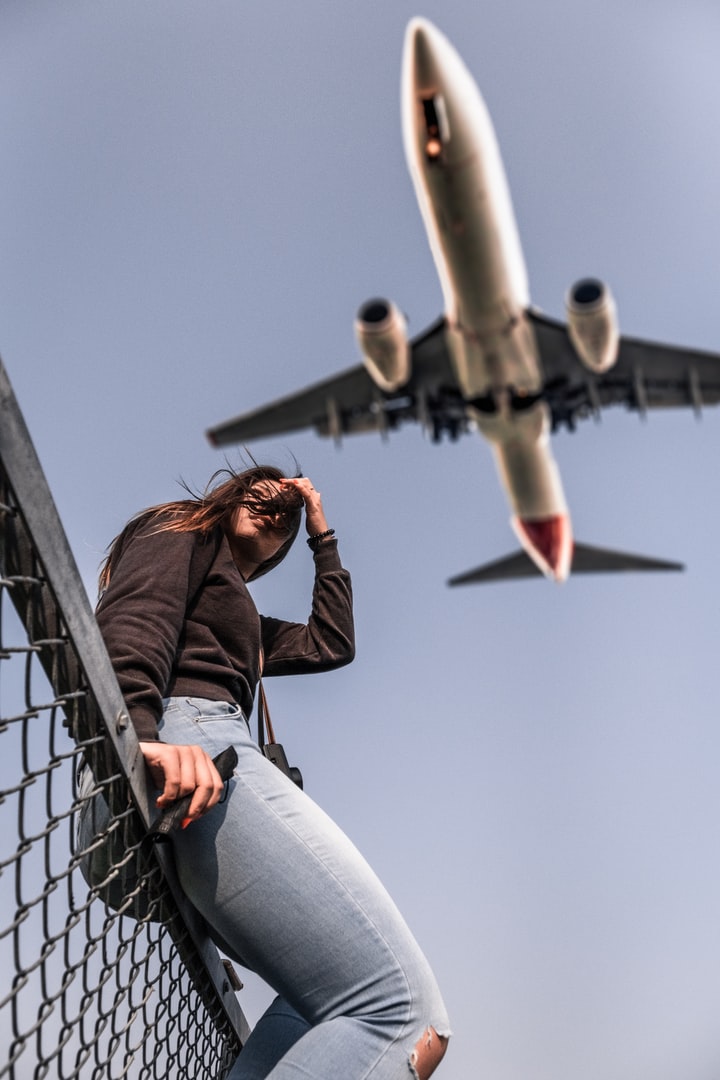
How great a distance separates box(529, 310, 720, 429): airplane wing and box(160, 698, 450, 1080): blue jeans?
6.23ft

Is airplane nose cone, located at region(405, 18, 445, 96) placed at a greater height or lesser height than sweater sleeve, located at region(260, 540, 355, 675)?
greater

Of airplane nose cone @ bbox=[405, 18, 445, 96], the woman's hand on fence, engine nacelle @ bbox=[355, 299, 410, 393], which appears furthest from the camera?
airplane nose cone @ bbox=[405, 18, 445, 96]

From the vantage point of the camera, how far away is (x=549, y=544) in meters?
5.41

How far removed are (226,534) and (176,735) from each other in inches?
52.3

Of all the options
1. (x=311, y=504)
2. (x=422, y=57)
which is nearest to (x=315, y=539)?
(x=311, y=504)

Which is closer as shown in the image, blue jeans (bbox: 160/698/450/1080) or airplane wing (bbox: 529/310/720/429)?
blue jeans (bbox: 160/698/450/1080)

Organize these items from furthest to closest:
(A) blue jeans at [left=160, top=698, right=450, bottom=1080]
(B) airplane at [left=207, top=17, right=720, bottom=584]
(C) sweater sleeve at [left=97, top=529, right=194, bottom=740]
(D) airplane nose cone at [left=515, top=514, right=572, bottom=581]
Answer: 1. (D) airplane nose cone at [left=515, top=514, right=572, bottom=581]
2. (B) airplane at [left=207, top=17, right=720, bottom=584]
3. (C) sweater sleeve at [left=97, top=529, right=194, bottom=740]
4. (A) blue jeans at [left=160, top=698, right=450, bottom=1080]

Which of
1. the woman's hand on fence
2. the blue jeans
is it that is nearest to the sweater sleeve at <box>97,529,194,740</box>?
the woman's hand on fence

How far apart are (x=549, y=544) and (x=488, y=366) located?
144 cm

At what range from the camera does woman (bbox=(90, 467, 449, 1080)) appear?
3.21m

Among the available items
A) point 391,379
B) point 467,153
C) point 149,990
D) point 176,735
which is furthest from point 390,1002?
point 467,153

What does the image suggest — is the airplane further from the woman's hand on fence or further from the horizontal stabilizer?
the woman's hand on fence

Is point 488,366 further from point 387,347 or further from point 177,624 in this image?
point 177,624

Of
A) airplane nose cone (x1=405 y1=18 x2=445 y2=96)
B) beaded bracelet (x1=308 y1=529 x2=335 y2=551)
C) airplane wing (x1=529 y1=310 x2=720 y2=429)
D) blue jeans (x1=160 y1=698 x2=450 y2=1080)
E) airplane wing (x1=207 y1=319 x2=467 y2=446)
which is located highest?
airplane nose cone (x1=405 y1=18 x2=445 y2=96)
